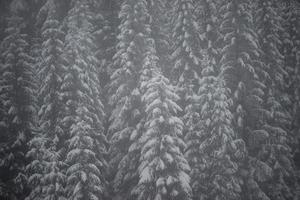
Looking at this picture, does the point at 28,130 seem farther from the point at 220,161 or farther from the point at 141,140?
the point at 220,161

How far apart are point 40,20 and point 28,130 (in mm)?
11025

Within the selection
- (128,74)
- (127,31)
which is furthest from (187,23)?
(128,74)

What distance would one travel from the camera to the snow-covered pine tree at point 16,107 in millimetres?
20766

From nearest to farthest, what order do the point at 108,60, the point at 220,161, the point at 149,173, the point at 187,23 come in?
the point at 149,173 → the point at 220,161 → the point at 187,23 → the point at 108,60

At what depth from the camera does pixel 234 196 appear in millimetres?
19875

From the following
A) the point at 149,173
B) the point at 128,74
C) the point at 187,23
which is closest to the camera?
the point at 149,173

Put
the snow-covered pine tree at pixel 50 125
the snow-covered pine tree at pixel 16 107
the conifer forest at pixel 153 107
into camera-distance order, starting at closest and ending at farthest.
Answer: the snow-covered pine tree at pixel 50 125 → the conifer forest at pixel 153 107 → the snow-covered pine tree at pixel 16 107

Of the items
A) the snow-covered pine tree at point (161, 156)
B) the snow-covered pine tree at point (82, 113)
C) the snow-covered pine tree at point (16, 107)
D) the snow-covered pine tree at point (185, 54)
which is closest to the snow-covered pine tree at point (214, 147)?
the snow-covered pine tree at point (185, 54)

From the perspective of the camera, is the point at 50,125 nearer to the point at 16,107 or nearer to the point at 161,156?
the point at 16,107

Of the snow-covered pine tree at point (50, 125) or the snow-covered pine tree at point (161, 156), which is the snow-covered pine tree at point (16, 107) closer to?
the snow-covered pine tree at point (50, 125)

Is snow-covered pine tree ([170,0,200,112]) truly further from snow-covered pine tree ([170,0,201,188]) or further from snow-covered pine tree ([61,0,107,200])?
snow-covered pine tree ([61,0,107,200])

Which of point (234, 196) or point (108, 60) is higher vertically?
point (108, 60)

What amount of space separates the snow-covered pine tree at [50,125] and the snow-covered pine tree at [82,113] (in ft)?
1.72

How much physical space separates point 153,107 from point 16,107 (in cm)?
961
